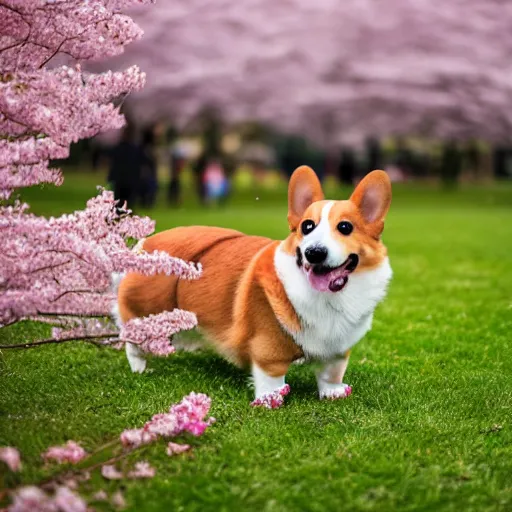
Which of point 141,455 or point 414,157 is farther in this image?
point 414,157

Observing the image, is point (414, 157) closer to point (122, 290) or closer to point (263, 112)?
point (263, 112)

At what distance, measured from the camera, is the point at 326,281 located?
3.48 meters

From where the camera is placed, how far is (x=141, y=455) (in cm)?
305

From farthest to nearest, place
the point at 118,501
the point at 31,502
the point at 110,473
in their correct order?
the point at 110,473 → the point at 118,501 → the point at 31,502

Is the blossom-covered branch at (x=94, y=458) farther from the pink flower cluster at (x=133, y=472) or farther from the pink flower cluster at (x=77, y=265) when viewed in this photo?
the pink flower cluster at (x=77, y=265)

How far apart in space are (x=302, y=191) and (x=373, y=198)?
357mm

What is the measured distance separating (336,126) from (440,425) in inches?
903

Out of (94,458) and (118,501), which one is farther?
(94,458)

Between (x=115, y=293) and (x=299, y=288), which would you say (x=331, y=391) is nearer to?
(x=299, y=288)

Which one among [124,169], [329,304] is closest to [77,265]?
[329,304]

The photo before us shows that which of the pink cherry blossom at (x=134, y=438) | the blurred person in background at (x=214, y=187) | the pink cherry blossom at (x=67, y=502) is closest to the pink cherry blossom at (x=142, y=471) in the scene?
the pink cherry blossom at (x=134, y=438)

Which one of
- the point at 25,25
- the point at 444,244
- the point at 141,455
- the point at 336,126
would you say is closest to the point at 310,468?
the point at 141,455

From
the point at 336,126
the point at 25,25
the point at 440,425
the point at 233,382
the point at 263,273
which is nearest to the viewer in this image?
the point at 25,25

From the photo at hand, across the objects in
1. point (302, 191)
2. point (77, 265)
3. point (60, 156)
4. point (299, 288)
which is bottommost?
point (299, 288)
